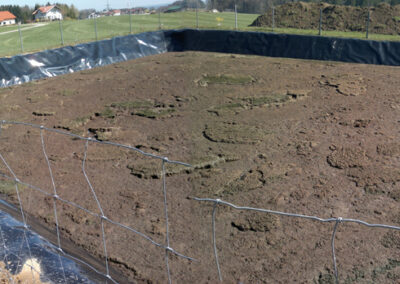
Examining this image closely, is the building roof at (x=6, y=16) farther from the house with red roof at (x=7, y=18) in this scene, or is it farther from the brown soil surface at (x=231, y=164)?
the brown soil surface at (x=231, y=164)

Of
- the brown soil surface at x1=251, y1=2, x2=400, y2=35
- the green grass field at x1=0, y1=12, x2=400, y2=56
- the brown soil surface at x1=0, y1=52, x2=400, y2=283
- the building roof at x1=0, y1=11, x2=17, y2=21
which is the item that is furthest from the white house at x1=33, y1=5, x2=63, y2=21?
the brown soil surface at x1=0, y1=52, x2=400, y2=283

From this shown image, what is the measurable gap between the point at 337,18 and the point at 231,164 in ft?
44.5

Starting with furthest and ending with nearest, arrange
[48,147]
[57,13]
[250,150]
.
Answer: [57,13], [48,147], [250,150]

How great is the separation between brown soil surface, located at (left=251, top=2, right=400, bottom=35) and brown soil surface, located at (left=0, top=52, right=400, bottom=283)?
5206 millimetres

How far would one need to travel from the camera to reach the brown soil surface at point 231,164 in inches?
200

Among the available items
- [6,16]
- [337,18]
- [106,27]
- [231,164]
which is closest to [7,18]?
[6,16]

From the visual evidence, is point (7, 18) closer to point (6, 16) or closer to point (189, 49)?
point (6, 16)

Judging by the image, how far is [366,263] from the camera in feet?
15.8

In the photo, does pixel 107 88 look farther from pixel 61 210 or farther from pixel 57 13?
pixel 57 13

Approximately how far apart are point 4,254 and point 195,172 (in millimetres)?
3334

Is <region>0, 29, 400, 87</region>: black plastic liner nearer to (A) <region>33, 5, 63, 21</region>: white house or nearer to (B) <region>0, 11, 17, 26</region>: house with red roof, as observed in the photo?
(B) <region>0, 11, 17, 26</region>: house with red roof

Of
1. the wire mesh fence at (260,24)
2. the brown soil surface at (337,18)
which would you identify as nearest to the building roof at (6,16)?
the wire mesh fence at (260,24)

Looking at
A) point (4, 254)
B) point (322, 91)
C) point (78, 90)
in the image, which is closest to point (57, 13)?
point (78, 90)

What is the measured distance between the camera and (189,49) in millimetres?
18188
